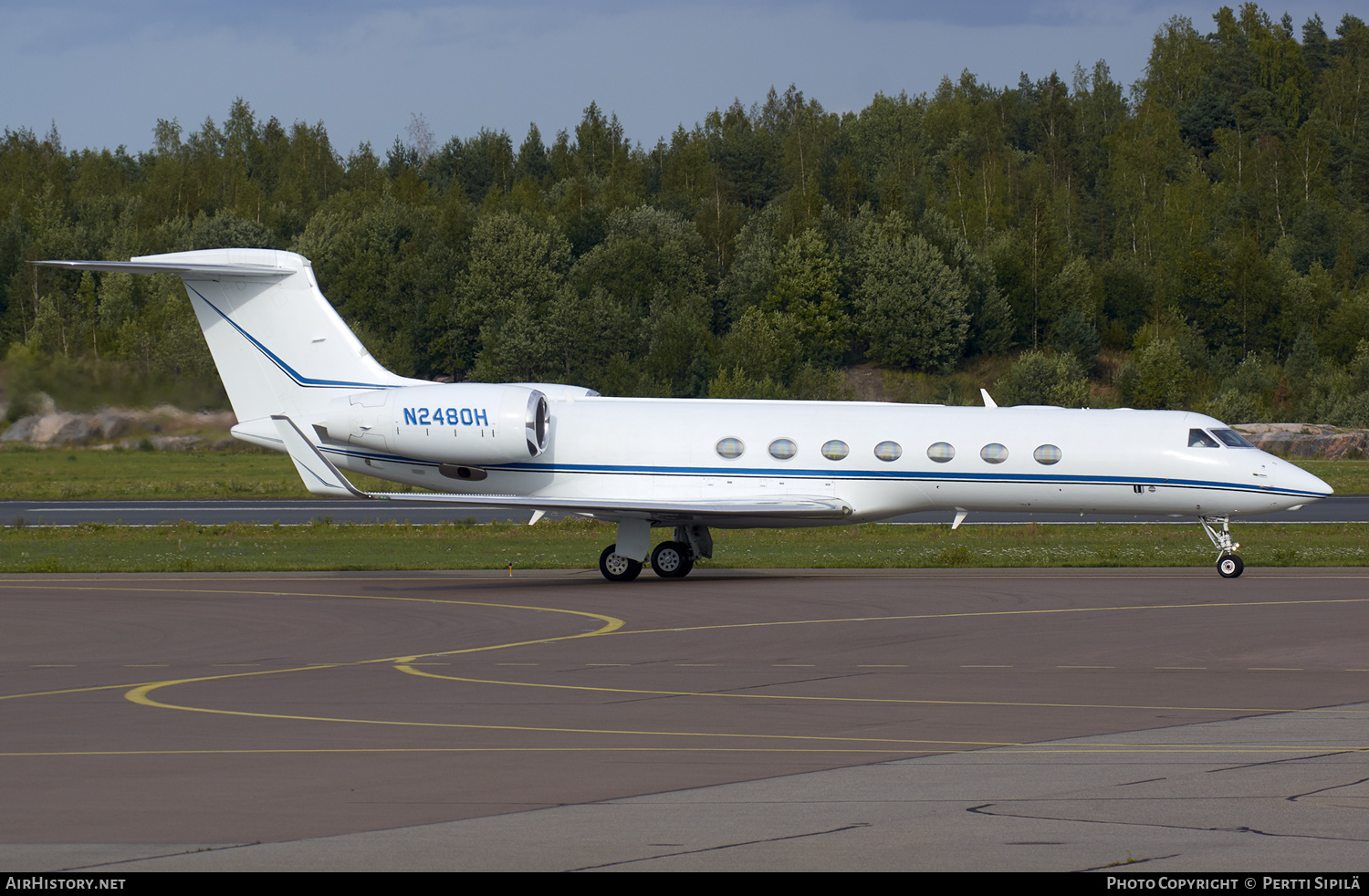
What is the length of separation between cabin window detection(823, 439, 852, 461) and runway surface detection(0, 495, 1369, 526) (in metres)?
14.0

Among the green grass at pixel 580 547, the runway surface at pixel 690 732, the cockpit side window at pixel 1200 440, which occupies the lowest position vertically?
the green grass at pixel 580 547

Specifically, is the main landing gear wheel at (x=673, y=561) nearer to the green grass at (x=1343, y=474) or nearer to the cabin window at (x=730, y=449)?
the cabin window at (x=730, y=449)

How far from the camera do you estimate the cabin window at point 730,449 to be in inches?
992

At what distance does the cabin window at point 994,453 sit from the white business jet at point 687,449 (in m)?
0.03

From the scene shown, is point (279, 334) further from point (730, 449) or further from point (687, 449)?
point (730, 449)

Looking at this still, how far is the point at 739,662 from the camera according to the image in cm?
1571

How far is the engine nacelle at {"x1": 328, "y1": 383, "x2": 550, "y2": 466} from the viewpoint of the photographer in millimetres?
24953

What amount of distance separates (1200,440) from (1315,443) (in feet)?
151

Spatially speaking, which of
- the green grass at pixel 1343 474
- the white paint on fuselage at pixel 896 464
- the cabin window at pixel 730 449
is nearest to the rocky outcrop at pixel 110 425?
the white paint on fuselage at pixel 896 464

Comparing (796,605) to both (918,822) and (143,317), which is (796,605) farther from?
(143,317)

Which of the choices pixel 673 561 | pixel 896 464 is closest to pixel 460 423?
pixel 673 561

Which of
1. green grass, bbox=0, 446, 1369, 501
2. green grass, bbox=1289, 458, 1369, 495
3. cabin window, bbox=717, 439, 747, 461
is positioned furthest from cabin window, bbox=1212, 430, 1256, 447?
green grass, bbox=0, 446, 1369, 501

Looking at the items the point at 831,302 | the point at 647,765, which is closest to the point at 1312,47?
the point at 831,302

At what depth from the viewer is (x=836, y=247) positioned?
314 feet
